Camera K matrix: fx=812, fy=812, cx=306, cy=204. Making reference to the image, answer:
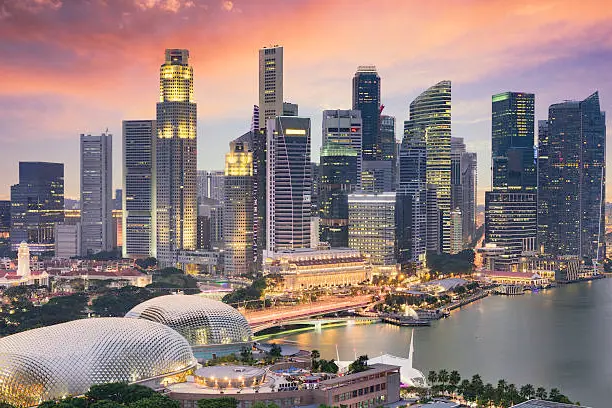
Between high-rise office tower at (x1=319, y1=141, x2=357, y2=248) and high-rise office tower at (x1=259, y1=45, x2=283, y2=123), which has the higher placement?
high-rise office tower at (x1=259, y1=45, x2=283, y2=123)

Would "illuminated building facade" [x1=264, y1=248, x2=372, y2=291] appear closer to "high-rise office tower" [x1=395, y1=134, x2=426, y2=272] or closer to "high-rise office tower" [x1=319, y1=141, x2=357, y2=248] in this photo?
"high-rise office tower" [x1=395, y1=134, x2=426, y2=272]

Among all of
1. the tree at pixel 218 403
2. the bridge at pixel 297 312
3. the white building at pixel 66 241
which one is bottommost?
the bridge at pixel 297 312

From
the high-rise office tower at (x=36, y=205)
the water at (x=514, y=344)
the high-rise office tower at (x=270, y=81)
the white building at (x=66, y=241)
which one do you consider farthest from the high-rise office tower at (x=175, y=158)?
the water at (x=514, y=344)

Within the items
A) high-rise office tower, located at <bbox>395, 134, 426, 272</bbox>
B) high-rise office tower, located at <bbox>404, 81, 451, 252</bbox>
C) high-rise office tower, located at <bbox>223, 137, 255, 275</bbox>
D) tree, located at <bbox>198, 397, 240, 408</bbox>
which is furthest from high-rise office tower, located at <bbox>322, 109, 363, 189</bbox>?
tree, located at <bbox>198, 397, 240, 408</bbox>

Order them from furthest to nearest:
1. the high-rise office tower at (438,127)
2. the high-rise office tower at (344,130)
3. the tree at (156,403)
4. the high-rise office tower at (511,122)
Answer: the high-rise office tower at (511,122) → the high-rise office tower at (438,127) → the high-rise office tower at (344,130) → the tree at (156,403)

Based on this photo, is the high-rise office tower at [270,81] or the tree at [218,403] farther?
the high-rise office tower at [270,81]

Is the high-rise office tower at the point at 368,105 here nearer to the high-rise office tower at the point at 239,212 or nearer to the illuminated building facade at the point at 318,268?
the high-rise office tower at the point at 239,212

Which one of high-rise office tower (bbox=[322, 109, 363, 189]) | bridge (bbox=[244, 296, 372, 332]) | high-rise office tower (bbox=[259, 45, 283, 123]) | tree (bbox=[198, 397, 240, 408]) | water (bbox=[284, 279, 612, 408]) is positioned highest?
high-rise office tower (bbox=[259, 45, 283, 123])
